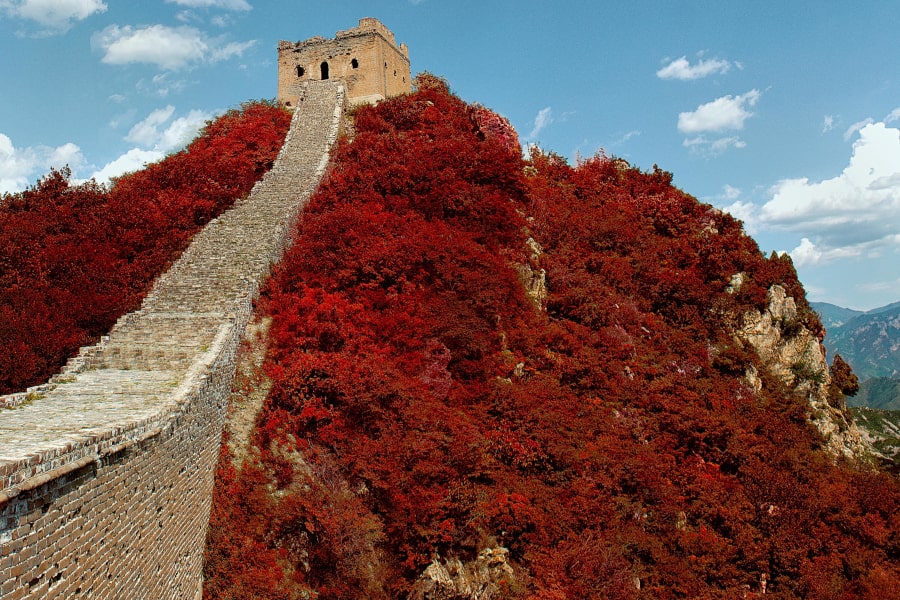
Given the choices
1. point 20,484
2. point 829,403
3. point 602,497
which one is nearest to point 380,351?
point 602,497

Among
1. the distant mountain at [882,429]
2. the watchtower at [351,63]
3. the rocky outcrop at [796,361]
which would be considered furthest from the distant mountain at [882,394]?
the watchtower at [351,63]

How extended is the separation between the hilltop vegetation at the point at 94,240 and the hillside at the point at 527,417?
14.2ft

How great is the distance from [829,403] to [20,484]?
822 inches

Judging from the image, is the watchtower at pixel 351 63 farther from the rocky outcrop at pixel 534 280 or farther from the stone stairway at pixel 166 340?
the rocky outcrop at pixel 534 280

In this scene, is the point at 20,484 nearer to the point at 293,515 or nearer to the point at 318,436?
the point at 293,515

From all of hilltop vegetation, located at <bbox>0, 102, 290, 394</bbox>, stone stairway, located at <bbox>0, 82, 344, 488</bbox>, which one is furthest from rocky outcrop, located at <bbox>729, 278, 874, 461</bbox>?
hilltop vegetation, located at <bbox>0, 102, 290, 394</bbox>

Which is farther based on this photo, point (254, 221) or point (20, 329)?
point (254, 221)

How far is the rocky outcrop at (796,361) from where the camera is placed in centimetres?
1755

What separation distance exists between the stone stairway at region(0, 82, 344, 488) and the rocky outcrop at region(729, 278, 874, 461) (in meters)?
15.5

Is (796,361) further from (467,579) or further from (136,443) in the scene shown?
(136,443)

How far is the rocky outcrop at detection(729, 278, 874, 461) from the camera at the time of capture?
1755cm

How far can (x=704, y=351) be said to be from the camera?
17.9 meters

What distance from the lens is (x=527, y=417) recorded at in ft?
45.7

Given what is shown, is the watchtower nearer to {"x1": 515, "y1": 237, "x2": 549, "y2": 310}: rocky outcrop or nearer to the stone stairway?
the stone stairway
